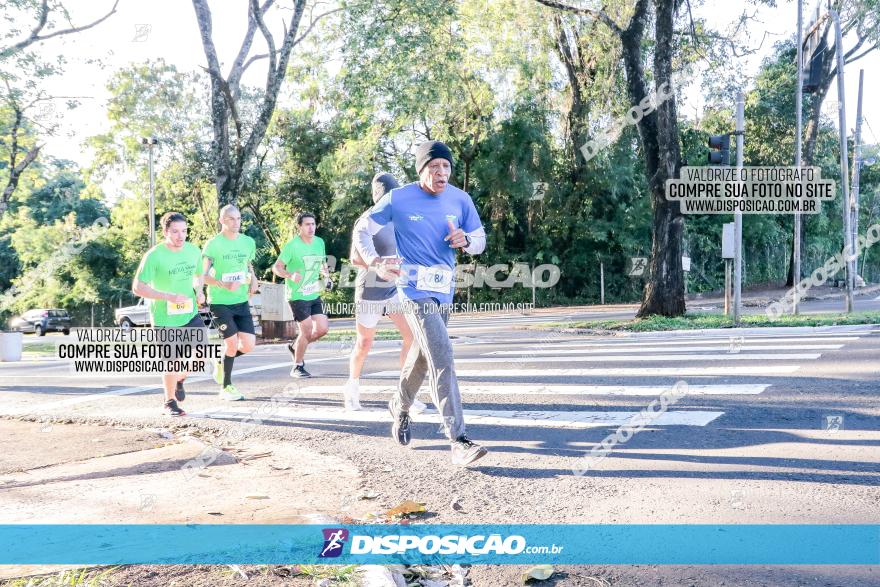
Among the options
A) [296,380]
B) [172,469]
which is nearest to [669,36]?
[296,380]

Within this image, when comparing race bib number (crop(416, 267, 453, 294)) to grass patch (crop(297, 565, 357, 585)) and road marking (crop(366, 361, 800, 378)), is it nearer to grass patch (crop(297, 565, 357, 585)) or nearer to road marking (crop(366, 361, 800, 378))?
grass patch (crop(297, 565, 357, 585))

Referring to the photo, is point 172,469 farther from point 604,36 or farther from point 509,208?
point 509,208

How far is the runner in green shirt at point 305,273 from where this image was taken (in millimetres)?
9305

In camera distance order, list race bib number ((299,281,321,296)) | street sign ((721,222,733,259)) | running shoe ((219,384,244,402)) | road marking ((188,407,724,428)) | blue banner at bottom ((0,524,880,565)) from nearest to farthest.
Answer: blue banner at bottom ((0,524,880,565)) < road marking ((188,407,724,428)) < running shoe ((219,384,244,402)) < race bib number ((299,281,321,296)) < street sign ((721,222,733,259))

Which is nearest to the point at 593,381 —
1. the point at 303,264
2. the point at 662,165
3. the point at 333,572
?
the point at 303,264

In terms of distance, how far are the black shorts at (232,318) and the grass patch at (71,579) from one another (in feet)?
16.9

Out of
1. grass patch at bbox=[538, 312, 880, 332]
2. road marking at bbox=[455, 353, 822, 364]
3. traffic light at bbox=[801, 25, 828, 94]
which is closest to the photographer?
road marking at bbox=[455, 353, 822, 364]

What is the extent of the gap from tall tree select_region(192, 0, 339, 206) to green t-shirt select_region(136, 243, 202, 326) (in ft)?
34.3

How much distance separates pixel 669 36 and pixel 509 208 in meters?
15.4

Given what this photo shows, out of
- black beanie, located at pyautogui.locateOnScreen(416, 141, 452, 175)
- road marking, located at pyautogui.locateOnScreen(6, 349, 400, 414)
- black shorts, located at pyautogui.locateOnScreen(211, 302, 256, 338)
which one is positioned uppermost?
black beanie, located at pyautogui.locateOnScreen(416, 141, 452, 175)

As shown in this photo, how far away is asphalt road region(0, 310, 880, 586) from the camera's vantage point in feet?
12.7

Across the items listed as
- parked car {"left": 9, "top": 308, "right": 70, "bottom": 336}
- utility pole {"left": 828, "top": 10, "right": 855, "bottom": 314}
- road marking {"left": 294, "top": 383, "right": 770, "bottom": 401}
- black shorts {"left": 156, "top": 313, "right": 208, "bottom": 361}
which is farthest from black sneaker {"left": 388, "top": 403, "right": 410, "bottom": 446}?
parked car {"left": 9, "top": 308, "right": 70, "bottom": 336}

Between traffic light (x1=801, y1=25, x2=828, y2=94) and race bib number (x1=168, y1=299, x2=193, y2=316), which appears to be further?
traffic light (x1=801, y1=25, x2=828, y2=94)

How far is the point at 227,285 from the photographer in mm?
8227
